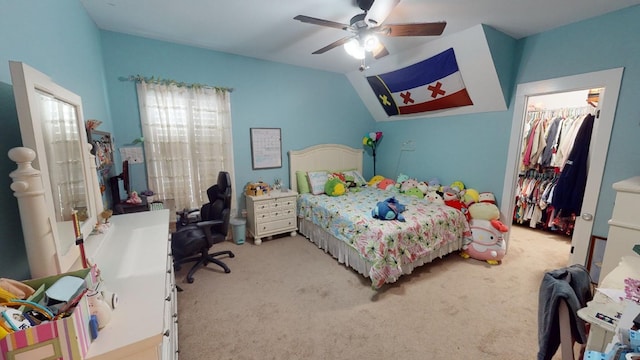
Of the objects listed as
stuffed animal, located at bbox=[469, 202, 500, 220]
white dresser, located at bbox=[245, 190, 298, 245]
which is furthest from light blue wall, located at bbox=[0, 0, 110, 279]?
stuffed animal, located at bbox=[469, 202, 500, 220]

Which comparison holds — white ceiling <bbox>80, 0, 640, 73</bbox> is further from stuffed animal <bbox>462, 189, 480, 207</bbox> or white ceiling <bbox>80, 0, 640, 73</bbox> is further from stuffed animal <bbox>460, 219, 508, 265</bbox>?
stuffed animal <bbox>460, 219, 508, 265</bbox>

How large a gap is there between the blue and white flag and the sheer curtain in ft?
7.84

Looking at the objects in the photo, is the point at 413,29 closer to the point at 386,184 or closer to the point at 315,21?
the point at 315,21

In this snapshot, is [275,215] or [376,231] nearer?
[376,231]

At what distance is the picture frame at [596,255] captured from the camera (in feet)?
7.57

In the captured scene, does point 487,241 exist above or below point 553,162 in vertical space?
below

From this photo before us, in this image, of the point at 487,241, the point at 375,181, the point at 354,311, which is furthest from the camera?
the point at 375,181

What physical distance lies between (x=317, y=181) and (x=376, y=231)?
1697 millimetres

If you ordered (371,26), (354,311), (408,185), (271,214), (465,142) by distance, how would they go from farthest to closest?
(408,185)
(271,214)
(465,142)
(354,311)
(371,26)

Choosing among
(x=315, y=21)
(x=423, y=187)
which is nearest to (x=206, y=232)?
(x=315, y=21)

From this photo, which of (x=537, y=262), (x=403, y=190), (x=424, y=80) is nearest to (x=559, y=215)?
(x=537, y=262)

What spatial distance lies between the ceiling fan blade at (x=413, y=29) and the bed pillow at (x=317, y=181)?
7.52 ft

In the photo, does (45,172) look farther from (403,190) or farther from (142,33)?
(403,190)

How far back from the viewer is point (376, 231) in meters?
2.31
